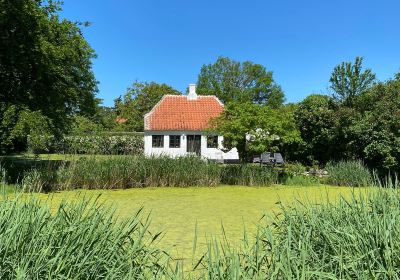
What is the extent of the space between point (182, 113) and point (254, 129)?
1315cm

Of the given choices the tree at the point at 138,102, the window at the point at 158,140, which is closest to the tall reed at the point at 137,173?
the window at the point at 158,140

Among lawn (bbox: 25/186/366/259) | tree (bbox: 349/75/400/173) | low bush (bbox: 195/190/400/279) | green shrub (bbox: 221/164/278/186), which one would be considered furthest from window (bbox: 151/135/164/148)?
low bush (bbox: 195/190/400/279)

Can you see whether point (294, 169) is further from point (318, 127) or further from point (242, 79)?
point (242, 79)

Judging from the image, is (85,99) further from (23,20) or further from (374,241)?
(374,241)

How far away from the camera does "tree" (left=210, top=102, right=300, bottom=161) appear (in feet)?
41.8

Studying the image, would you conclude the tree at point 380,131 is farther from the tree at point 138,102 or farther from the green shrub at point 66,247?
the tree at point 138,102

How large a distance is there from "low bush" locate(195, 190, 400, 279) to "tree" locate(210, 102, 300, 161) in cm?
921

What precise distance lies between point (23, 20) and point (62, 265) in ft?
34.7

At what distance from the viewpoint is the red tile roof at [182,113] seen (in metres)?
24.3

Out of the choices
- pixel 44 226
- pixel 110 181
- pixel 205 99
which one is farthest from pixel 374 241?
pixel 205 99

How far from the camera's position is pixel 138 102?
38.2 meters

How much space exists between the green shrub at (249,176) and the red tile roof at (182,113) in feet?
33.9

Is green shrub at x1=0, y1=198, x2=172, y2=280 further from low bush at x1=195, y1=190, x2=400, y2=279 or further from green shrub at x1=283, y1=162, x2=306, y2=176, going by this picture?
green shrub at x1=283, y1=162, x2=306, y2=176

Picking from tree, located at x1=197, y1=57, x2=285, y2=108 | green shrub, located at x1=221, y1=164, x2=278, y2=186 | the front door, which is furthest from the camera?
tree, located at x1=197, y1=57, x2=285, y2=108
